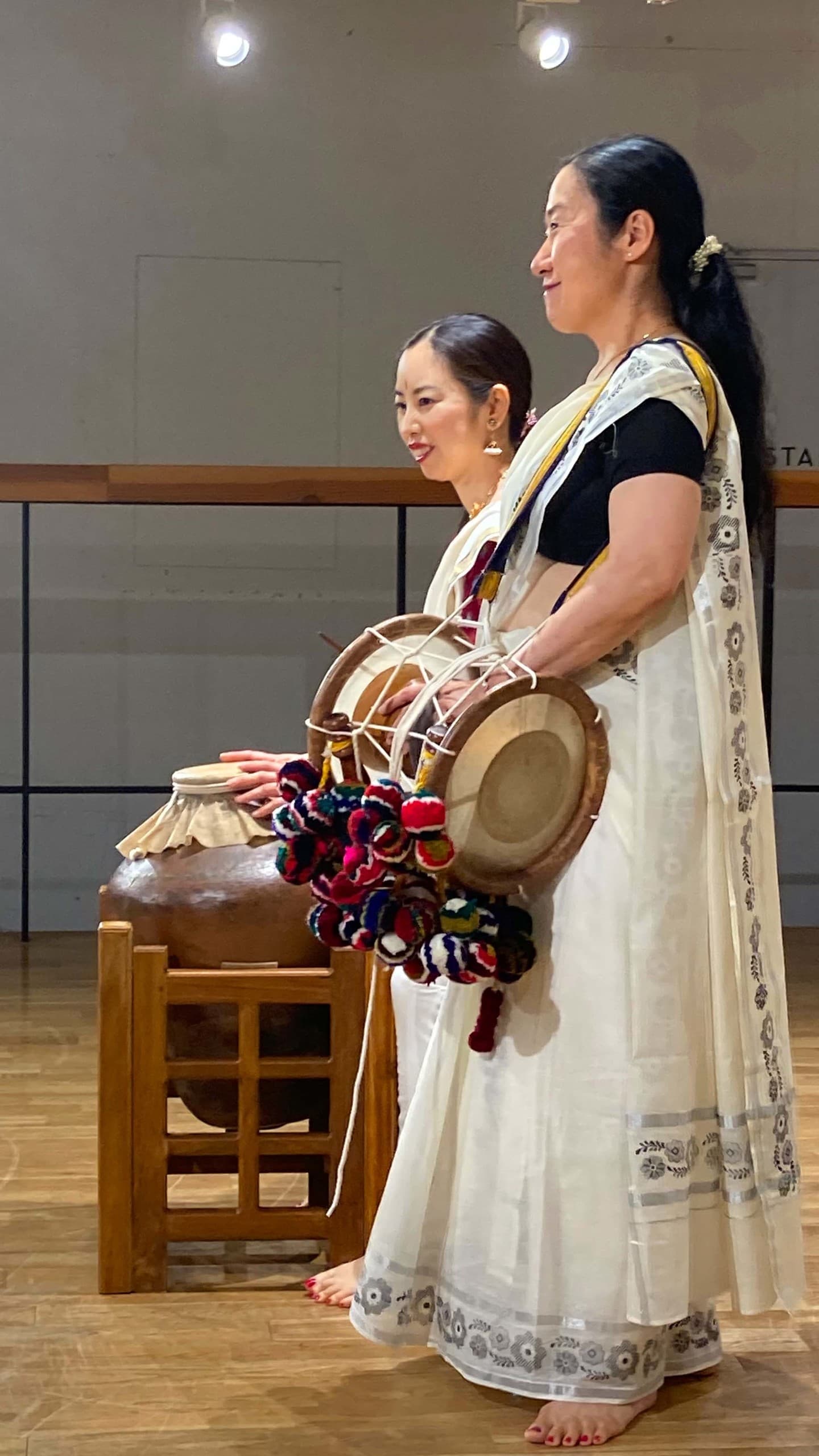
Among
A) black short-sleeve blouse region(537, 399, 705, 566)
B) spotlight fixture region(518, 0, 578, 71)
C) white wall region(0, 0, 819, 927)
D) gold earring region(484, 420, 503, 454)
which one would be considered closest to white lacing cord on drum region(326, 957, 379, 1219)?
black short-sleeve blouse region(537, 399, 705, 566)

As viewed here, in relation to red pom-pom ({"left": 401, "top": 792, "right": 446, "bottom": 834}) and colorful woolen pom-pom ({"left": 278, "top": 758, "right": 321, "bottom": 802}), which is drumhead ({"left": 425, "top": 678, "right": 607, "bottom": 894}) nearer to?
red pom-pom ({"left": 401, "top": 792, "right": 446, "bottom": 834})

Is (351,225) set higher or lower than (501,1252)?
higher

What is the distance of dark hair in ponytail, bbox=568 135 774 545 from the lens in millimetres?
1667

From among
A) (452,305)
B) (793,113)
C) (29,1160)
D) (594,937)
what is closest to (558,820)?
(594,937)

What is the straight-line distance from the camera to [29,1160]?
2582mm

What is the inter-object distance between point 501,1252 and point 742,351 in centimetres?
101

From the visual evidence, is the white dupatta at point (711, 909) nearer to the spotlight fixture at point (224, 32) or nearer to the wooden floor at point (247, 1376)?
the wooden floor at point (247, 1376)

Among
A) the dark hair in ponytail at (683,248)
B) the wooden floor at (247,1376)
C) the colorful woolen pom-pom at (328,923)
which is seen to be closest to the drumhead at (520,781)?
the colorful woolen pom-pom at (328,923)

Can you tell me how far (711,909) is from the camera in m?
1.63

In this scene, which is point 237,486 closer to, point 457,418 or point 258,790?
point 457,418

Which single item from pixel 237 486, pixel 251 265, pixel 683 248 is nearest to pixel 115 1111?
pixel 683 248

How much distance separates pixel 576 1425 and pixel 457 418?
1301 mm

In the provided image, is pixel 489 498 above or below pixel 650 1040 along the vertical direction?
above

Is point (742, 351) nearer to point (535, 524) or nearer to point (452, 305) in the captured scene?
point (535, 524)
